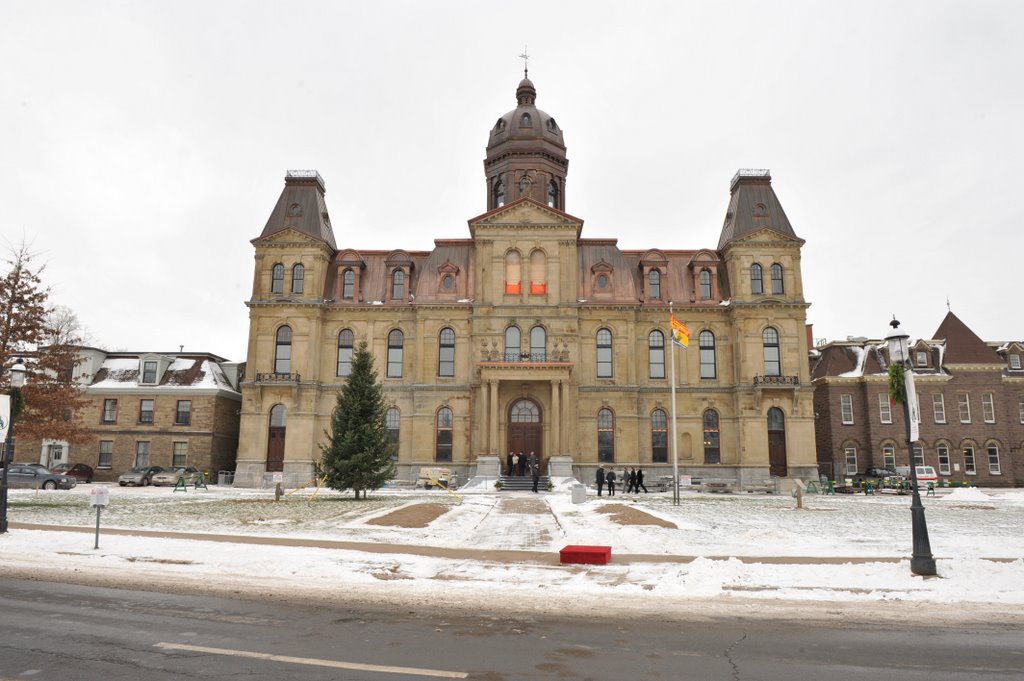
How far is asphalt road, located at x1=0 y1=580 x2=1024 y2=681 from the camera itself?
716 centimetres

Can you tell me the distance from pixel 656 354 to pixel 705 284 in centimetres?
603

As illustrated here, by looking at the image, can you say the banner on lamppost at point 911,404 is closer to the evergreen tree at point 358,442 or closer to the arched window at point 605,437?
the evergreen tree at point 358,442

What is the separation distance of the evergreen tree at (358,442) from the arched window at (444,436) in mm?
12474

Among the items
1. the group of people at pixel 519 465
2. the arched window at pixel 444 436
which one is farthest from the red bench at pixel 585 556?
the arched window at pixel 444 436

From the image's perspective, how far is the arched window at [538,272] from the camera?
4700cm

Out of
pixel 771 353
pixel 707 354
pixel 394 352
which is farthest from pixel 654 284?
pixel 394 352

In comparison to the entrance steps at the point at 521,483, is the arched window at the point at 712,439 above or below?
above

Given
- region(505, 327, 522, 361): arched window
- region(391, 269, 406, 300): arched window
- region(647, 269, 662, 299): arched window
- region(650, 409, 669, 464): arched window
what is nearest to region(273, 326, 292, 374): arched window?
region(391, 269, 406, 300): arched window

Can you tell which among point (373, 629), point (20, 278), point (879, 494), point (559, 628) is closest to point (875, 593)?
point (559, 628)

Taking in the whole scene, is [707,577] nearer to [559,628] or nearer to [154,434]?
[559,628]

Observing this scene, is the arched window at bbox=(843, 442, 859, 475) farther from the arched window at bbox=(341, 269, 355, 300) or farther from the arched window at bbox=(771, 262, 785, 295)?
the arched window at bbox=(341, 269, 355, 300)

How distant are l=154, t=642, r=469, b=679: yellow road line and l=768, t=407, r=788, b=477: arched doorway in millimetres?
42364

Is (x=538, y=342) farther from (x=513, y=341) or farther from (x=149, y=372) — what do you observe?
(x=149, y=372)

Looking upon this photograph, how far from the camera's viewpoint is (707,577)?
12.1 meters
